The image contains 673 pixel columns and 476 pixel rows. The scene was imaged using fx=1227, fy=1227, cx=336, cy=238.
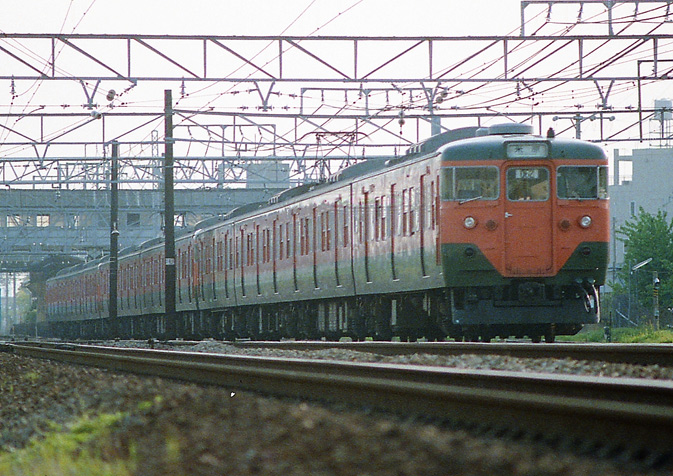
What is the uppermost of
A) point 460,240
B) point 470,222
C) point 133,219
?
point 133,219

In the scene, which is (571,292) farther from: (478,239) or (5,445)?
(5,445)

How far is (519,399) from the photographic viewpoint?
225 inches

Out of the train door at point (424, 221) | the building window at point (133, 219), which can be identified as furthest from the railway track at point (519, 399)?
the building window at point (133, 219)

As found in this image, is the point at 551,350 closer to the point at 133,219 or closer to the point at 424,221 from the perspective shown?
the point at 424,221

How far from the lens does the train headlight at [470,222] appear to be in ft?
55.1

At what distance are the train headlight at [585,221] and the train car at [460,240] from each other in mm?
20

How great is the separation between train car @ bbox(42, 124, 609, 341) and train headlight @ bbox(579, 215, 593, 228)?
0.06ft

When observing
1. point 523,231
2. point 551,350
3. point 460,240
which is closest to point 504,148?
point 523,231

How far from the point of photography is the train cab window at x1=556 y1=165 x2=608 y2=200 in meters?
17.1

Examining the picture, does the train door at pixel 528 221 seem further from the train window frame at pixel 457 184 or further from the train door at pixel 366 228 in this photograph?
the train door at pixel 366 228

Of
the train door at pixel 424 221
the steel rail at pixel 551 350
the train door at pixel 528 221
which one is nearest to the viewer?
the steel rail at pixel 551 350

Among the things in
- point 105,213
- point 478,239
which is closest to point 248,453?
point 478,239

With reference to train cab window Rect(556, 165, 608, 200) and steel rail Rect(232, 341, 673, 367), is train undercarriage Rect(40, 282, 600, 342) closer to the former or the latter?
train cab window Rect(556, 165, 608, 200)

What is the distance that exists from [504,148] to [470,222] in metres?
1.14
